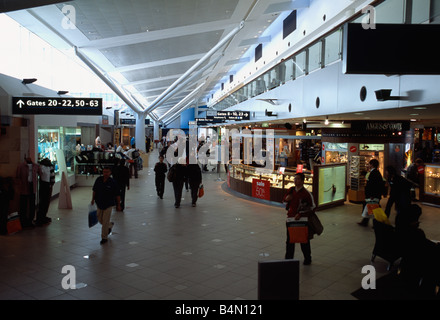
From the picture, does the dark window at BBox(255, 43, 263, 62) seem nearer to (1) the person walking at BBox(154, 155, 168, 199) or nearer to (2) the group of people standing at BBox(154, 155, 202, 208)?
(1) the person walking at BBox(154, 155, 168, 199)

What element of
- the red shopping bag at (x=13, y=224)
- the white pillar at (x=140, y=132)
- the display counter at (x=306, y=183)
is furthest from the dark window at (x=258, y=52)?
the red shopping bag at (x=13, y=224)

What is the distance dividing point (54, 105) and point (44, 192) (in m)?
2.25

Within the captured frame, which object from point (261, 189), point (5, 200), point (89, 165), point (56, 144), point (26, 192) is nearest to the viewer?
point (5, 200)

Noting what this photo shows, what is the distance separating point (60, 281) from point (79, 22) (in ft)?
31.7

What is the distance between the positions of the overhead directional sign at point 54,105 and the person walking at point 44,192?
1.40m

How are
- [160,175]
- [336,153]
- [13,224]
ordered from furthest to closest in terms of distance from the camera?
1. [336,153]
2. [160,175]
3. [13,224]

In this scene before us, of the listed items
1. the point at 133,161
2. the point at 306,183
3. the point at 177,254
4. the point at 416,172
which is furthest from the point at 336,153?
the point at 177,254

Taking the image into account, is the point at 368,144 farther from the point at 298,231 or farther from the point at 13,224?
the point at 13,224

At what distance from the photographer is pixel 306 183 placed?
40.9ft

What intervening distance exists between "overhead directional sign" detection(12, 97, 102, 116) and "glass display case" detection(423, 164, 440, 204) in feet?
36.3

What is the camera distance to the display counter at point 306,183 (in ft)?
39.7
